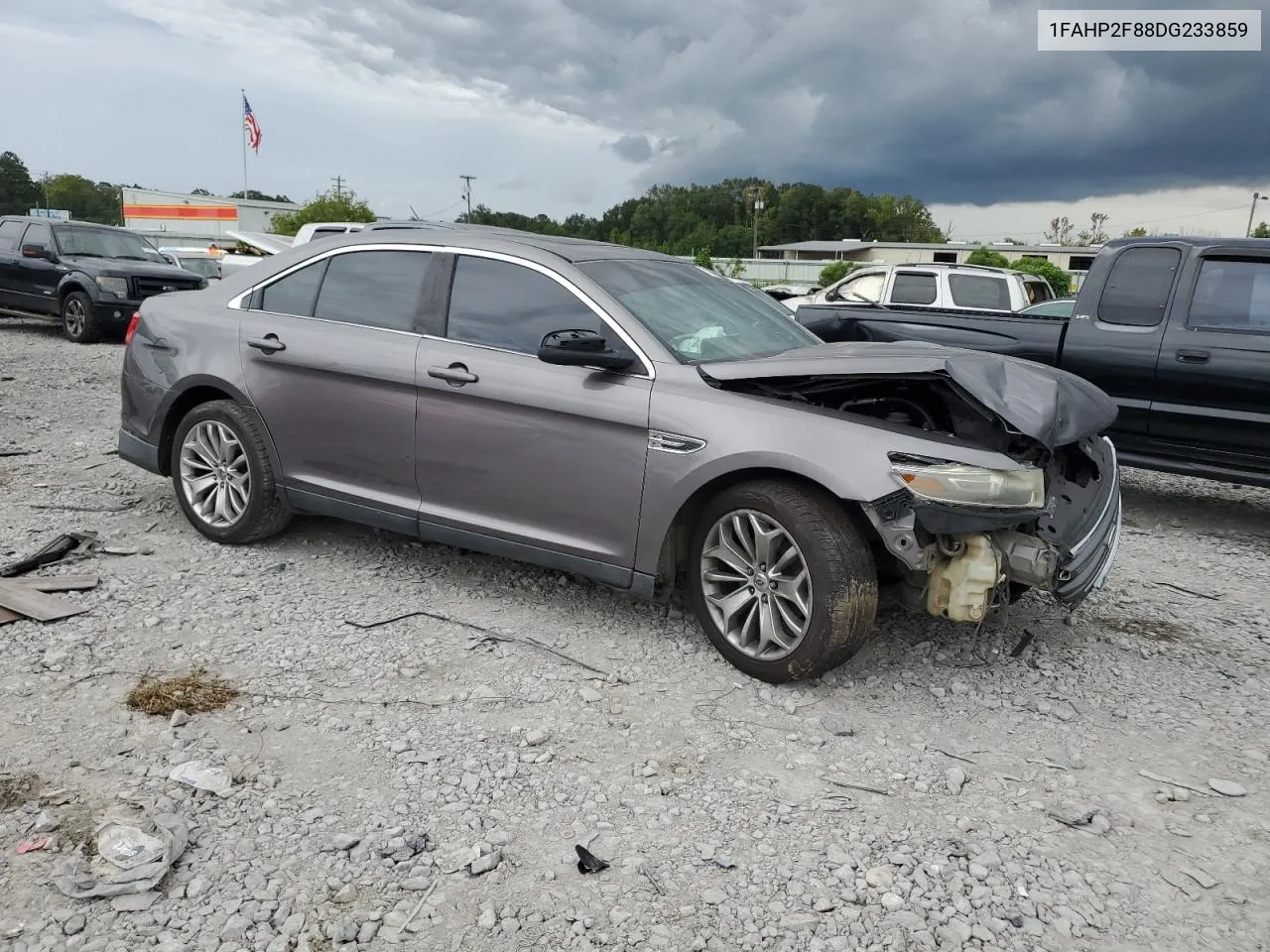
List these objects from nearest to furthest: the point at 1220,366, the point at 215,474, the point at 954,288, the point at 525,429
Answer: the point at 525,429 → the point at 215,474 → the point at 1220,366 → the point at 954,288

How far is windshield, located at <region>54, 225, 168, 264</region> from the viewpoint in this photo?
14.8m

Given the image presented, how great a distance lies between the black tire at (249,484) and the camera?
499 centimetres

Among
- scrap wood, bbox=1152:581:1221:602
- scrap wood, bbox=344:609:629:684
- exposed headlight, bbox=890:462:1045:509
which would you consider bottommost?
scrap wood, bbox=344:609:629:684

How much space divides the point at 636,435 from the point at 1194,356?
172 inches

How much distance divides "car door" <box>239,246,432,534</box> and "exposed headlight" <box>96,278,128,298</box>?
10772mm

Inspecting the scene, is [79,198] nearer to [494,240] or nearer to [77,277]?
[77,277]

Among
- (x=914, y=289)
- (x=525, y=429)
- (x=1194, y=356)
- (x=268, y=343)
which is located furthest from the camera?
(x=914, y=289)

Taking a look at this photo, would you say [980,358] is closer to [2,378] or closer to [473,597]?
[473,597]

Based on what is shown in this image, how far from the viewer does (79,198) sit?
12400 cm

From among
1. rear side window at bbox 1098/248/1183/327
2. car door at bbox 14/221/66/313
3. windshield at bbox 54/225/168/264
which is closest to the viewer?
rear side window at bbox 1098/248/1183/327

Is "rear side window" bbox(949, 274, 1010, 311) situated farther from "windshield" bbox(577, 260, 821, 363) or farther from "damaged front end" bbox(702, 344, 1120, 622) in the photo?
"damaged front end" bbox(702, 344, 1120, 622)

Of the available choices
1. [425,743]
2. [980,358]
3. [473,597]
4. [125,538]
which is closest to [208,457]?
[125,538]

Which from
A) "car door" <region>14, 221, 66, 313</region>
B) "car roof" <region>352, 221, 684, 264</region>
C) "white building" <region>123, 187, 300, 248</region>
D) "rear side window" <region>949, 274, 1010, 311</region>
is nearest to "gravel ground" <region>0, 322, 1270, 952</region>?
"car roof" <region>352, 221, 684, 264</region>

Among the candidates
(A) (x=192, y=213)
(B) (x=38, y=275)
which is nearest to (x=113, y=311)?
(B) (x=38, y=275)
